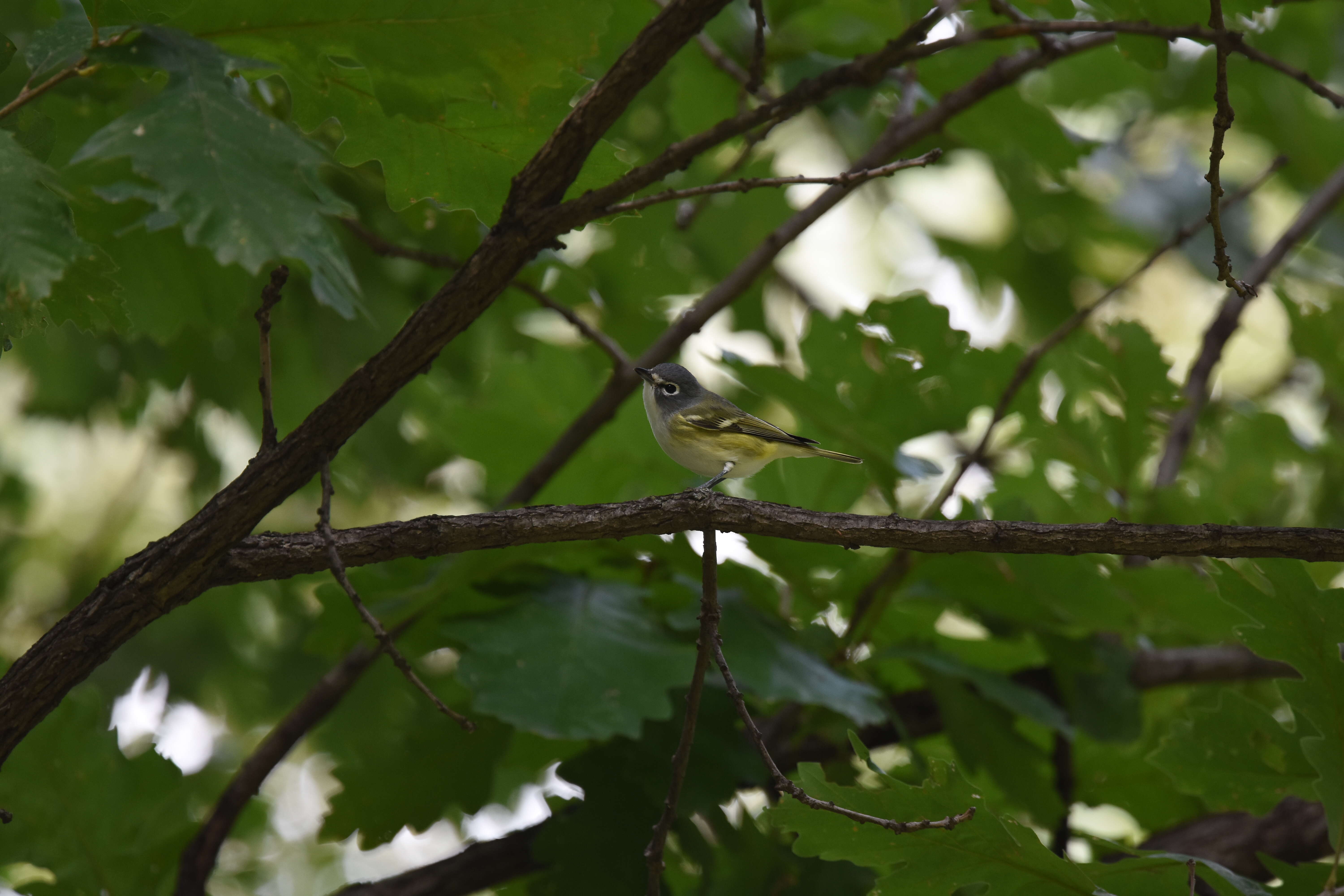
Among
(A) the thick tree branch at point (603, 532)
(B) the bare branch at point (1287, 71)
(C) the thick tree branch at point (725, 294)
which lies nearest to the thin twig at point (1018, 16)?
(C) the thick tree branch at point (725, 294)

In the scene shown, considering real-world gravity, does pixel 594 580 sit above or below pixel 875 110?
below

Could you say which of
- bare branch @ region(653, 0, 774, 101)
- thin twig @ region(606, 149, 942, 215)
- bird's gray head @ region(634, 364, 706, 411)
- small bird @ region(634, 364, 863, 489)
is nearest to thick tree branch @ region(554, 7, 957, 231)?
thin twig @ region(606, 149, 942, 215)

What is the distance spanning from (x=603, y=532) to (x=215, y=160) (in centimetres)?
75

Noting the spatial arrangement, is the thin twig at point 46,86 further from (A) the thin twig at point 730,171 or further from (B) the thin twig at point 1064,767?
(B) the thin twig at point 1064,767

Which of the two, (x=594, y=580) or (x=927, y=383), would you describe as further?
(x=927, y=383)

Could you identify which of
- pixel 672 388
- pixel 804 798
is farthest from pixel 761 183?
pixel 672 388

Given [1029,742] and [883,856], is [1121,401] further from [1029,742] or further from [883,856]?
[883,856]

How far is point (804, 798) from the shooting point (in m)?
1.59

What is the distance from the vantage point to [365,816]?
2.55m

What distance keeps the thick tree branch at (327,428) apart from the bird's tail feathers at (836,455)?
1.16m

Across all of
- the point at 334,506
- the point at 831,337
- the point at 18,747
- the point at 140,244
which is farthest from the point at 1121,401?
Answer: the point at 334,506

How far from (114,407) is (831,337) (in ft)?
10.4

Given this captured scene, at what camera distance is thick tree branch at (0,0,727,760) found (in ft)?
5.32

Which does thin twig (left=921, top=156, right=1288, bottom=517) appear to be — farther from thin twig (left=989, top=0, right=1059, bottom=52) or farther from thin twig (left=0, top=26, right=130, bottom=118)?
thin twig (left=0, top=26, right=130, bottom=118)
